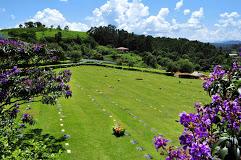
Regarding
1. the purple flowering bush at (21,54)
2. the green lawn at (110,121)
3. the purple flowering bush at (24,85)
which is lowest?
the green lawn at (110,121)

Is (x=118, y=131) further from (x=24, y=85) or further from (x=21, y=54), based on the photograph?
(x=21, y=54)

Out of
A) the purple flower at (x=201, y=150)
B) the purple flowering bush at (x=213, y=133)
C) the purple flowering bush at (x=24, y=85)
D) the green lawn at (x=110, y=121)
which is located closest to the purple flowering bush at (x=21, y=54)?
the purple flowering bush at (x=24, y=85)

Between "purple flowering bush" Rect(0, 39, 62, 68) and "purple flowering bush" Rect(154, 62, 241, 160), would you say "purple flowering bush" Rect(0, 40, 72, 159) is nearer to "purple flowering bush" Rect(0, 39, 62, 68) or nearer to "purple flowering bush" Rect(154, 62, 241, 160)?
"purple flowering bush" Rect(0, 39, 62, 68)

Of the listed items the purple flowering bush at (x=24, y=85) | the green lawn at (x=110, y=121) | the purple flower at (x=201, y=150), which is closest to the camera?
the purple flower at (x=201, y=150)

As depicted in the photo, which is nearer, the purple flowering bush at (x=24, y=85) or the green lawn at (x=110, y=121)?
the purple flowering bush at (x=24, y=85)

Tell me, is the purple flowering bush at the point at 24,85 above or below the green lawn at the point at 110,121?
above

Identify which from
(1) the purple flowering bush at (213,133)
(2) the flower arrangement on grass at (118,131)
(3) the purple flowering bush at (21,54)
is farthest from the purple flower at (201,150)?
(2) the flower arrangement on grass at (118,131)

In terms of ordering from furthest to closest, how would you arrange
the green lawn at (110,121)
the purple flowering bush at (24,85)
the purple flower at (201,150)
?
the green lawn at (110,121) → the purple flowering bush at (24,85) → the purple flower at (201,150)

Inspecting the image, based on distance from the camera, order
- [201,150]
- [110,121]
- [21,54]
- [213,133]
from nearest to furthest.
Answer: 1. [201,150]
2. [213,133]
3. [21,54]
4. [110,121]

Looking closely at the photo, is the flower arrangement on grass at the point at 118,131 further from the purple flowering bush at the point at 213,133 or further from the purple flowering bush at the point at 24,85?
the purple flowering bush at the point at 213,133

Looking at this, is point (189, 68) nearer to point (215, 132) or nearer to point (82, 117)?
point (82, 117)

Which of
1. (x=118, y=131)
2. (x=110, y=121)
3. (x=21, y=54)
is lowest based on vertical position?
(x=110, y=121)

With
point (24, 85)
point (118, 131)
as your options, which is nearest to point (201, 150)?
point (24, 85)

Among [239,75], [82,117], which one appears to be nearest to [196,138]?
[239,75]
